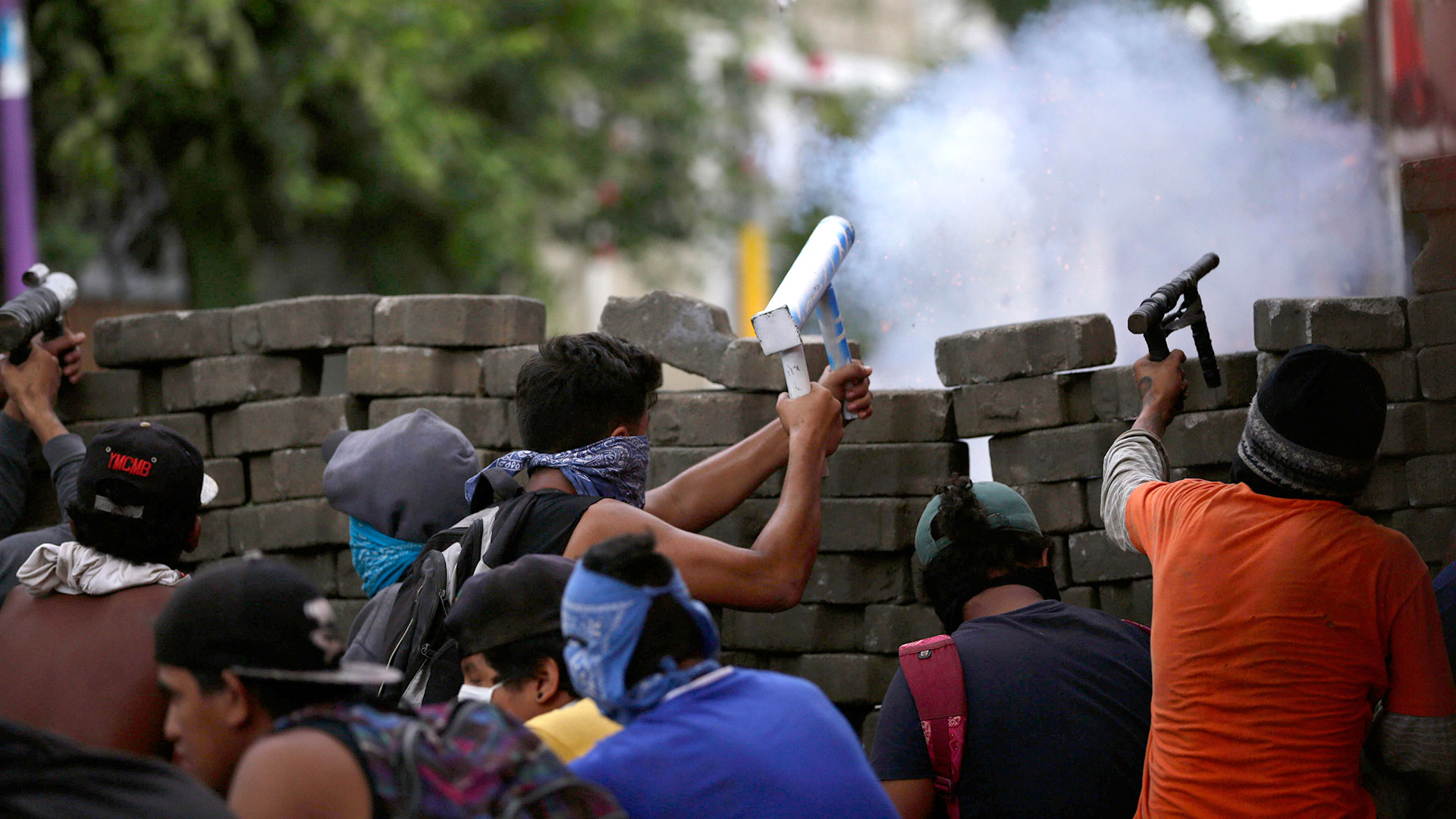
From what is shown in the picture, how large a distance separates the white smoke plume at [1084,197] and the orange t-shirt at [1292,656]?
297 cm

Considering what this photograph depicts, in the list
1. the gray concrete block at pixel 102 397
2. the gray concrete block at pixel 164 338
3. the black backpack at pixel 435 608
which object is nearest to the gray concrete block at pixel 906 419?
the black backpack at pixel 435 608

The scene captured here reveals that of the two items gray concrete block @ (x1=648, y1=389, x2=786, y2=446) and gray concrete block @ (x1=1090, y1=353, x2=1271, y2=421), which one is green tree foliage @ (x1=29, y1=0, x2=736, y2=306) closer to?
gray concrete block @ (x1=648, y1=389, x2=786, y2=446)

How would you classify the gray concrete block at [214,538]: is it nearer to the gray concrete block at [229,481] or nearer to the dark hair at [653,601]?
the gray concrete block at [229,481]

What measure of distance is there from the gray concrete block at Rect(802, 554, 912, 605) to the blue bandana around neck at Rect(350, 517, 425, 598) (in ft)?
4.51

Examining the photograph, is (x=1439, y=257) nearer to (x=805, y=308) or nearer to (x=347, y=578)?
(x=805, y=308)

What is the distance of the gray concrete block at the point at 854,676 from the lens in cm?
454

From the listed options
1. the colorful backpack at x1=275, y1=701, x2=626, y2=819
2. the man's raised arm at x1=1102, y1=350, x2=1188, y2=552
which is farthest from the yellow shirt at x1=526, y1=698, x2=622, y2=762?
the man's raised arm at x1=1102, y1=350, x2=1188, y2=552

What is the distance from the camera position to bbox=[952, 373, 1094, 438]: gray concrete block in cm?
430

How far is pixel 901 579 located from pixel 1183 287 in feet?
4.87

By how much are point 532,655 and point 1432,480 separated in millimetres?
2736

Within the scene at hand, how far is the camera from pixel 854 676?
4562 mm

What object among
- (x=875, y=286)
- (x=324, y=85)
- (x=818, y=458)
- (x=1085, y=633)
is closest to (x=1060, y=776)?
(x=1085, y=633)

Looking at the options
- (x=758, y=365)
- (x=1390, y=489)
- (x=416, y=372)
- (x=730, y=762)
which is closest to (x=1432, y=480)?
(x=1390, y=489)

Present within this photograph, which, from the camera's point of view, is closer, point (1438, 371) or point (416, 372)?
point (1438, 371)
